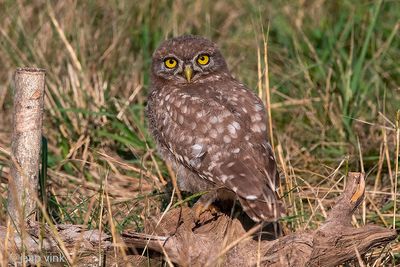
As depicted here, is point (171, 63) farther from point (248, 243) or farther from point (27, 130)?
point (248, 243)

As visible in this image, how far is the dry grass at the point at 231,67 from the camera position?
5.00 m

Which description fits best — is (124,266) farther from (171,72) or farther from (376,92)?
(376,92)

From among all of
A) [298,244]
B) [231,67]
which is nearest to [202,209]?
[298,244]

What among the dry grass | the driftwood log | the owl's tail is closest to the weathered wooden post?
the driftwood log

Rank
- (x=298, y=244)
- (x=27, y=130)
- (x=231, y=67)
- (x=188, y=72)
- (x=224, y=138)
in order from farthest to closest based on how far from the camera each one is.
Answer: (x=231, y=67) < (x=188, y=72) < (x=224, y=138) < (x=27, y=130) < (x=298, y=244)

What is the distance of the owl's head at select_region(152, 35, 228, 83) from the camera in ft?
15.5

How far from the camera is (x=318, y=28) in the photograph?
6.39 metres

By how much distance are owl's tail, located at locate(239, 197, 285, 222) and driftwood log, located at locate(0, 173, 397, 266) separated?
0.09 meters

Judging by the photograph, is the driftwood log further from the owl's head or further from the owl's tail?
the owl's head

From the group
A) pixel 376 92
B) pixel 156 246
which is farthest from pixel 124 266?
pixel 376 92

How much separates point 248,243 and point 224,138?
71 centimetres

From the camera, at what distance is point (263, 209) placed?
3539mm

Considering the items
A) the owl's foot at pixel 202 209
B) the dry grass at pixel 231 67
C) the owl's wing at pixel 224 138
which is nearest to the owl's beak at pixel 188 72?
the owl's wing at pixel 224 138

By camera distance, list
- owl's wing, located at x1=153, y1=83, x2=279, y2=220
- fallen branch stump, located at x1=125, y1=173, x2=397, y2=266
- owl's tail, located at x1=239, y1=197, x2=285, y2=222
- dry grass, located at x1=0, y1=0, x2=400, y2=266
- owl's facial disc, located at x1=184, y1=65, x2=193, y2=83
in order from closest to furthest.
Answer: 1. fallen branch stump, located at x1=125, y1=173, x2=397, y2=266
2. owl's tail, located at x1=239, y1=197, x2=285, y2=222
3. owl's wing, located at x1=153, y1=83, x2=279, y2=220
4. owl's facial disc, located at x1=184, y1=65, x2=193, y2=83
5. dry grass, located at x1=0, y1=0, x2=400, y2=266
